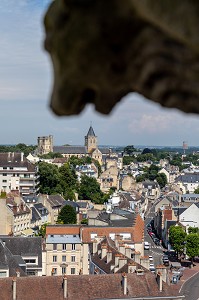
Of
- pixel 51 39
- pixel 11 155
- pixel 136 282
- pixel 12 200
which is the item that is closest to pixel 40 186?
pixel 11 155

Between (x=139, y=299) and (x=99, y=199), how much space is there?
77.6m

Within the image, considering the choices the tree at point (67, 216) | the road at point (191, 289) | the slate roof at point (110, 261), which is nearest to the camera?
the slate roof at point (110, 261)

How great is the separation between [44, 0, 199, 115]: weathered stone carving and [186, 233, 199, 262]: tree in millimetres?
64949

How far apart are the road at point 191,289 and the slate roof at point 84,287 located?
57.1 feet

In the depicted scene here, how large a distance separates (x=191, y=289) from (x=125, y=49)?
2202 inches

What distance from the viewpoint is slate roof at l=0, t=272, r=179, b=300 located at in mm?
33344

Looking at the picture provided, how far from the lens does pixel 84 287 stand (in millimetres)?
34688

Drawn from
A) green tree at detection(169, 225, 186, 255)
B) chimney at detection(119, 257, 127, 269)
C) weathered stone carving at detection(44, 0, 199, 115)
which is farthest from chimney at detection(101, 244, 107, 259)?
weathered stone carving at detection(44, 0, 199, 115)

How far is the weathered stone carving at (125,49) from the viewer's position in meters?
2.61

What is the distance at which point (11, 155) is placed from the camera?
111375mm

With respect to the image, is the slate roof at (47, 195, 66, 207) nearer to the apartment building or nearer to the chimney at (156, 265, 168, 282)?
the apartment building

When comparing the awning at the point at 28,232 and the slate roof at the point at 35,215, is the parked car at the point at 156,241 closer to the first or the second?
the slate roof at the point at 35,215

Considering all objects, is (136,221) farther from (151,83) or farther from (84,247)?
(151,83)

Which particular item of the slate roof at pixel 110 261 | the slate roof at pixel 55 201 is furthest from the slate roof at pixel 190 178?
the slate roof at pixel 110 261
